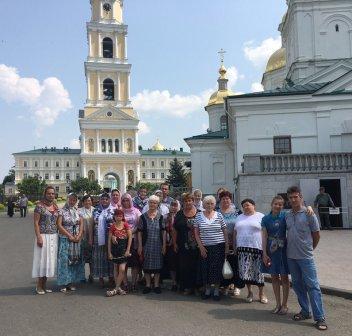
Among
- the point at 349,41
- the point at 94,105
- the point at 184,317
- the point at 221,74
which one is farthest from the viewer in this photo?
the point at 94,105

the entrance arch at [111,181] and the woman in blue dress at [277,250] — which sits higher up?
the entrance arch at [111,181]

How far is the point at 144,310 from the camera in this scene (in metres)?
7.59

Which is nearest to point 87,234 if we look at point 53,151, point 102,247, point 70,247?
point 102,247

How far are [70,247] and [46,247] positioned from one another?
0.44 metres

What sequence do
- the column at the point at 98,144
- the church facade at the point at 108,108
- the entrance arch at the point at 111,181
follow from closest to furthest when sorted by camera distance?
the church facade at the point at 108,108
the column at the point at 98,144
the entrance arch at the point at 111,181

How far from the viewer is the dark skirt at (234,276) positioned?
335 inches

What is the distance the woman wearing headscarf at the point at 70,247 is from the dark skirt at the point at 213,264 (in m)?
2.48

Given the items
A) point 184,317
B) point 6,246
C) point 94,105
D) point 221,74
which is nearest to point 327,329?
point 184,317

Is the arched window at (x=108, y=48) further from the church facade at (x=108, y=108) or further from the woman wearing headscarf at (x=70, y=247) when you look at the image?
the woman wearing headscarf at (x=70, y=247)

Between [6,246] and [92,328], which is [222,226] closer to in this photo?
[92,328]

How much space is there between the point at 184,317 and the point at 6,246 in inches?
442

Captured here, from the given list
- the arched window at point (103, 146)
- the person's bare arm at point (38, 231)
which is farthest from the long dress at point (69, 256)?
the arched window at point (103, 146)

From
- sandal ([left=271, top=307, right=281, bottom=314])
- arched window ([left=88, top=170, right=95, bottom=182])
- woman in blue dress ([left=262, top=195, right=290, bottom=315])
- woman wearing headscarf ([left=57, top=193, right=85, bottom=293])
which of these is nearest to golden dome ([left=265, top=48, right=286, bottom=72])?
woman wearing headscarf ([left=57, top=193, right=85, bottom=293])

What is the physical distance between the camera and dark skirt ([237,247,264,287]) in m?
8.10
